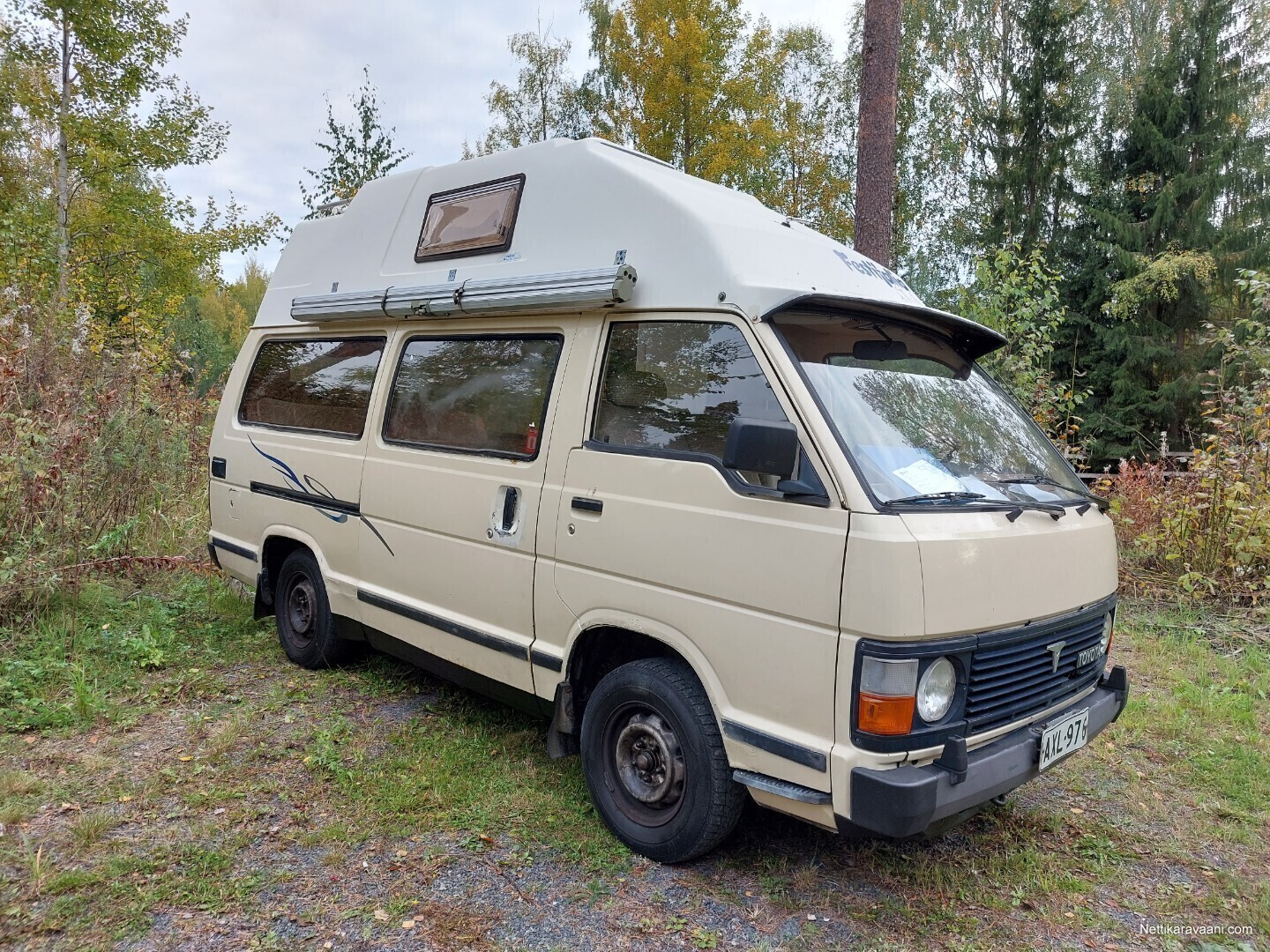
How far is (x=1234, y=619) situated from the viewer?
20.2ft

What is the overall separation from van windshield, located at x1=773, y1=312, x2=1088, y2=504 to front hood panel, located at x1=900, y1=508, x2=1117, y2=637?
13cm

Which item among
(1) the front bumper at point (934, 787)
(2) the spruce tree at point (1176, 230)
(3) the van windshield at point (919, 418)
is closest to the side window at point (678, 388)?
(3) the van windshield at point (919, 418)

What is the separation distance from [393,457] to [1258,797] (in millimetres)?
4537

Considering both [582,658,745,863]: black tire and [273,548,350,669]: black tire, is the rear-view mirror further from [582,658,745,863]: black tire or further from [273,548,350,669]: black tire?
[273,548,350,669]: black tire

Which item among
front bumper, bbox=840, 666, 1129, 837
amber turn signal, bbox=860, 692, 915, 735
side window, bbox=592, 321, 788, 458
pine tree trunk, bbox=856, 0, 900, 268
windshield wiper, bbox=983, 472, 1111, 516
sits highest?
pine tree trunk, bbox=856, 0, 900, 268

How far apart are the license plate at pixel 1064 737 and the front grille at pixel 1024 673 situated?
0.08m

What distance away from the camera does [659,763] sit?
10.3 feet

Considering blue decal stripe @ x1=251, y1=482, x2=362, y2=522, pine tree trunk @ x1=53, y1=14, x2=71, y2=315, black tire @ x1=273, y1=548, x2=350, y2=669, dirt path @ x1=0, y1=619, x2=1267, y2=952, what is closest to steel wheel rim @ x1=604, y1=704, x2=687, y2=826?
dirt path @ x1=0, y1=619, x2=1267, y2=952

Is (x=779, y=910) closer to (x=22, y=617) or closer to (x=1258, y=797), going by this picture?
(x=1258, y=797)

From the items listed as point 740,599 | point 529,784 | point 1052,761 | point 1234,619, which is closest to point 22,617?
point 529,784

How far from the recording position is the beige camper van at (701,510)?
8.40ft

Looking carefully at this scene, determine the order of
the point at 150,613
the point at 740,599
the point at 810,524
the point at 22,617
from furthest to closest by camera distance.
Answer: the point at 150,613 → the point at 22,617 → the point at 740,599 → the point at 810,524

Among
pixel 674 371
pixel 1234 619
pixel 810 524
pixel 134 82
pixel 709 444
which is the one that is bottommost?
pixel 1234 619

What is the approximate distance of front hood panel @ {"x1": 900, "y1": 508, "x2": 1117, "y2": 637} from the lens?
251 cm
